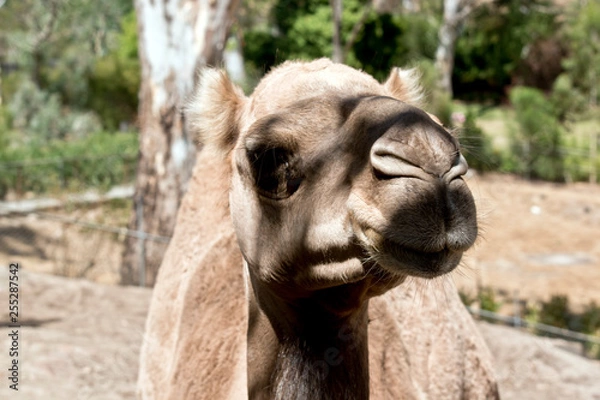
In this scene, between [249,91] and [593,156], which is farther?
[593,156]

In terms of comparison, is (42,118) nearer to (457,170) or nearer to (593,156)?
(593,156)

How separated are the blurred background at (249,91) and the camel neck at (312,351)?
0.55m

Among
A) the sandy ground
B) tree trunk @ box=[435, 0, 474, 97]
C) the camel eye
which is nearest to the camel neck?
the camel eye

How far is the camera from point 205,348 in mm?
2994

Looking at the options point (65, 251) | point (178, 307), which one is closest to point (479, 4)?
point (65, 251)

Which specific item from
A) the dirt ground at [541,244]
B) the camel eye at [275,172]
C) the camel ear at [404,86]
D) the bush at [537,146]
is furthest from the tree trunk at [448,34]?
the camel eye at [275,172]

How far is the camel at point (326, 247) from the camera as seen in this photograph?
1.77 metres

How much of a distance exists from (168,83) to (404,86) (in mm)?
5492

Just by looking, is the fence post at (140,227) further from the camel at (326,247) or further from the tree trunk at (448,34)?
the tree trunk at (448,34)

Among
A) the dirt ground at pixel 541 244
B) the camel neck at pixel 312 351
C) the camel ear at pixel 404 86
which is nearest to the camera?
the camel neck at pixel 312 351

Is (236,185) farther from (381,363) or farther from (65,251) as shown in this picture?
(65,251)

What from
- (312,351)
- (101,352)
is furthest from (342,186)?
(101,352)

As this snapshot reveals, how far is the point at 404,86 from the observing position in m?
2.63

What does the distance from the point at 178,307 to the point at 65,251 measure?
7.58 metres
